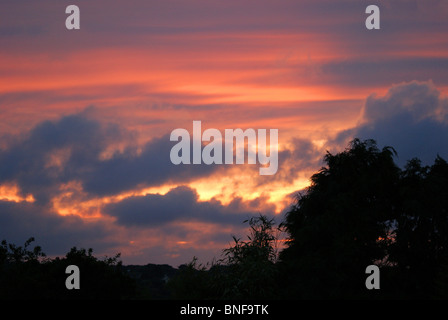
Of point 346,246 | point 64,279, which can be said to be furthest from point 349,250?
point 64,279

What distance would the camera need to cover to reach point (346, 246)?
4609 centimetres

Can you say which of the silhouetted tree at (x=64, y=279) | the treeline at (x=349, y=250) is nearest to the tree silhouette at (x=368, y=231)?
the treeline at (x=349, y=250)

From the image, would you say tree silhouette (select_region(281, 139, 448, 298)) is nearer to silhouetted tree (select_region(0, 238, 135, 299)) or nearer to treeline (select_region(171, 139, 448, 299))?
treeline (select_region(171, 139, 448, 299))

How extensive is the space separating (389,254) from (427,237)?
3.09 meters

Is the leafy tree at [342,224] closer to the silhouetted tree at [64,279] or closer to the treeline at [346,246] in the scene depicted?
the treeline at [346,246]

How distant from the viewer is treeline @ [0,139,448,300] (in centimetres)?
4566

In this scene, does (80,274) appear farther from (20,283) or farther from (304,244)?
(304,244)

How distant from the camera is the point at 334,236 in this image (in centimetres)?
4659

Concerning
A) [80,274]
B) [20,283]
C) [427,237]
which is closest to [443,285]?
[427,237]

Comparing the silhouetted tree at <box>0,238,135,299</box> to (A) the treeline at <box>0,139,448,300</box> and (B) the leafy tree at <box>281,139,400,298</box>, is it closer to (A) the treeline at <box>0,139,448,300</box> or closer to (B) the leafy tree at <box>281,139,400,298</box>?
(A) the treeline at <box>0,139,448,300</box>

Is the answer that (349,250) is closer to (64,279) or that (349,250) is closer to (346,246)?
(346,246)

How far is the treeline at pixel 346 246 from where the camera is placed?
4566cm

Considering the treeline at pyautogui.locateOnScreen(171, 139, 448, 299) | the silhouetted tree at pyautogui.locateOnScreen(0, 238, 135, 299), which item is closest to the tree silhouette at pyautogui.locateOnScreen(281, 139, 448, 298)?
the treeline at pyautogui.locateOnScreen(171, 139, 448, 299)
